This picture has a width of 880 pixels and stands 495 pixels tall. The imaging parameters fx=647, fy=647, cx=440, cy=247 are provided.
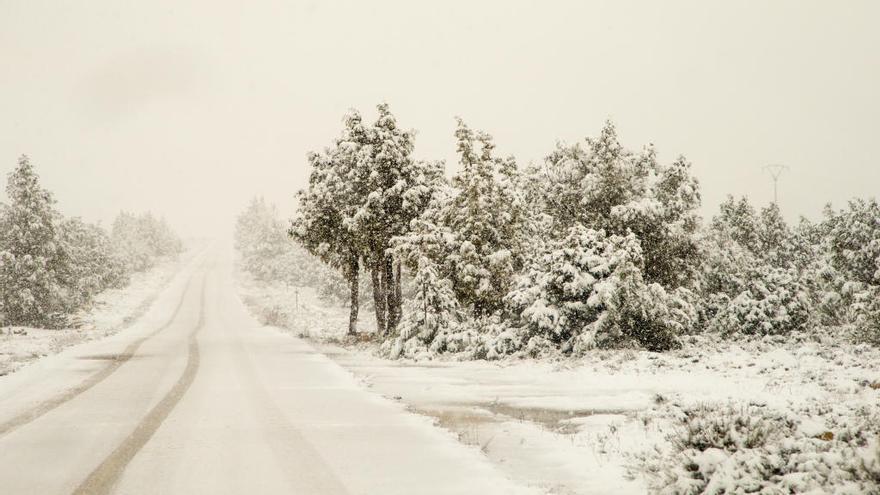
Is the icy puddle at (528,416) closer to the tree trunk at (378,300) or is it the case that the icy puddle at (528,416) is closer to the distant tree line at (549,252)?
the distant tree line at (549,252)

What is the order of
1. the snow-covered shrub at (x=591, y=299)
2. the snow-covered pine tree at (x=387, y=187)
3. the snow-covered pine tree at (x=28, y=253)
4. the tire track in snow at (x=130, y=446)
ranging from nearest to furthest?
the tire track in snow at (x=130, y=446), the snow-covered shrub at (x=591, y=299), the snow-covered pine tree at (x=387, y=187), the snow-covered pine tree at (x=28, y=253)

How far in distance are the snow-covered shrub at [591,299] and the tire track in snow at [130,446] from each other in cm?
1030

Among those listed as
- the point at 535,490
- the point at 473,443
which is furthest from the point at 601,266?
the point at 535,490

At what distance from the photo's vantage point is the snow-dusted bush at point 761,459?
524 centimetres

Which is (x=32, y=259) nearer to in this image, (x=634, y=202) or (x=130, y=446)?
(x=634, y=202)

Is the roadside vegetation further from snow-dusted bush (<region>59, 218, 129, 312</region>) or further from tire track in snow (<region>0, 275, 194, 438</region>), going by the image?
snow-dusted bush (<region>59, 218, 129, 312</region>)

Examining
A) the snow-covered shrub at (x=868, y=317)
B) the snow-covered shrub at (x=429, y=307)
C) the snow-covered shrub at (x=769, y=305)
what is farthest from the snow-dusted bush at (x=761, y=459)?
the snow-covered shrub at (x=769, y=305)

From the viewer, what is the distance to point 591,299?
19.0 meters

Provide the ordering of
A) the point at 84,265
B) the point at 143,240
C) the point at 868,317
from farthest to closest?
the point at 143,240 < the point at 84,265 < the point at 868,317

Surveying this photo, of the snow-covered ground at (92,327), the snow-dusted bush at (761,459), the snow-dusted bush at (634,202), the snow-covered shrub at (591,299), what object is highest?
the snow-dusted bush at (634,202)

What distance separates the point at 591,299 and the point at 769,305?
13.0 meters

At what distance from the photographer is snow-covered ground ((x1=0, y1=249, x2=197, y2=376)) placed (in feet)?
82.6

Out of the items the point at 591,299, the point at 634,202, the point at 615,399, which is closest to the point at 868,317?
the point at 634,202

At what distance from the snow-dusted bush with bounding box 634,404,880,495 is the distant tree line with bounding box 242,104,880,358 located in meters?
11.3
